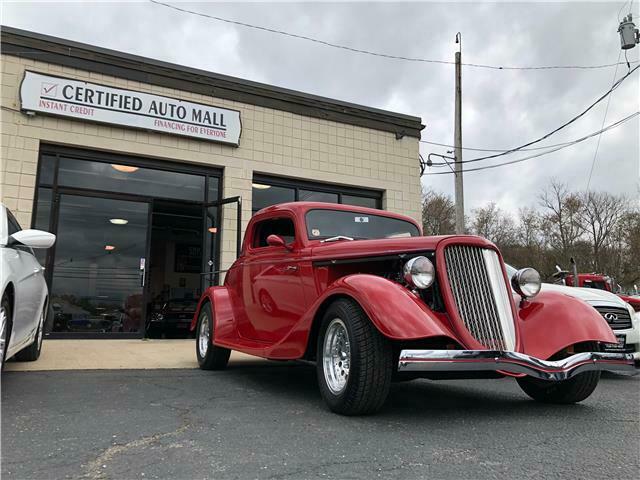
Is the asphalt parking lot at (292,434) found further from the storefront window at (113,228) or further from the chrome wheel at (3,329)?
the storefront window at (113,228)

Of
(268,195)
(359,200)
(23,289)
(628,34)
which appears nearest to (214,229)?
(268,195)

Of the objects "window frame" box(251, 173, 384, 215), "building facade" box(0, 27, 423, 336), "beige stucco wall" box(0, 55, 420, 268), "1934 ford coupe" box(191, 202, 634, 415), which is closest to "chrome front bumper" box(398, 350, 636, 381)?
"1934 ford coupe" box(191, 202, 634, 415)

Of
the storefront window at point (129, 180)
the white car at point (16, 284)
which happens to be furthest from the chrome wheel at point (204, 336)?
the storefront window at point (129, 180)

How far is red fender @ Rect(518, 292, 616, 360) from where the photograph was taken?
11.8 feet

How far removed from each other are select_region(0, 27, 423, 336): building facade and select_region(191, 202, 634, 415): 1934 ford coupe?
564 centimetres

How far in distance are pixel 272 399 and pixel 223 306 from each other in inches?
75.1

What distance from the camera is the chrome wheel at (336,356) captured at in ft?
11.6

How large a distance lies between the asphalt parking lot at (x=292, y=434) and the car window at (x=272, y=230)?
1.51 meters

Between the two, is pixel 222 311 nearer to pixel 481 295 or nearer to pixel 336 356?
pixel 336 356

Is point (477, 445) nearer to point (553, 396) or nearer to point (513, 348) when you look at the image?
point (513, 348)

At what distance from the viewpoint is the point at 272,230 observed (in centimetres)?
546

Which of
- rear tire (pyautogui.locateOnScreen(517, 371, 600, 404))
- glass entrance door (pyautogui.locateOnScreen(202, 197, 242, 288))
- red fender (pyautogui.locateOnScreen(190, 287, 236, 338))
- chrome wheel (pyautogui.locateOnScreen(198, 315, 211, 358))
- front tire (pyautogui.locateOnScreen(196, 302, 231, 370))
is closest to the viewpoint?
rear tire (pyautogui.locateOnScreen(517, 371, 600, 404))

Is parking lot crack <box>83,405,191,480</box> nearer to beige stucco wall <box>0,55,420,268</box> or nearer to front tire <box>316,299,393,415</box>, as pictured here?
front tire <box>316,299,393,415</box>

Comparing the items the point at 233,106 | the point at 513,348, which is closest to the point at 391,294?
the point at 513,348
